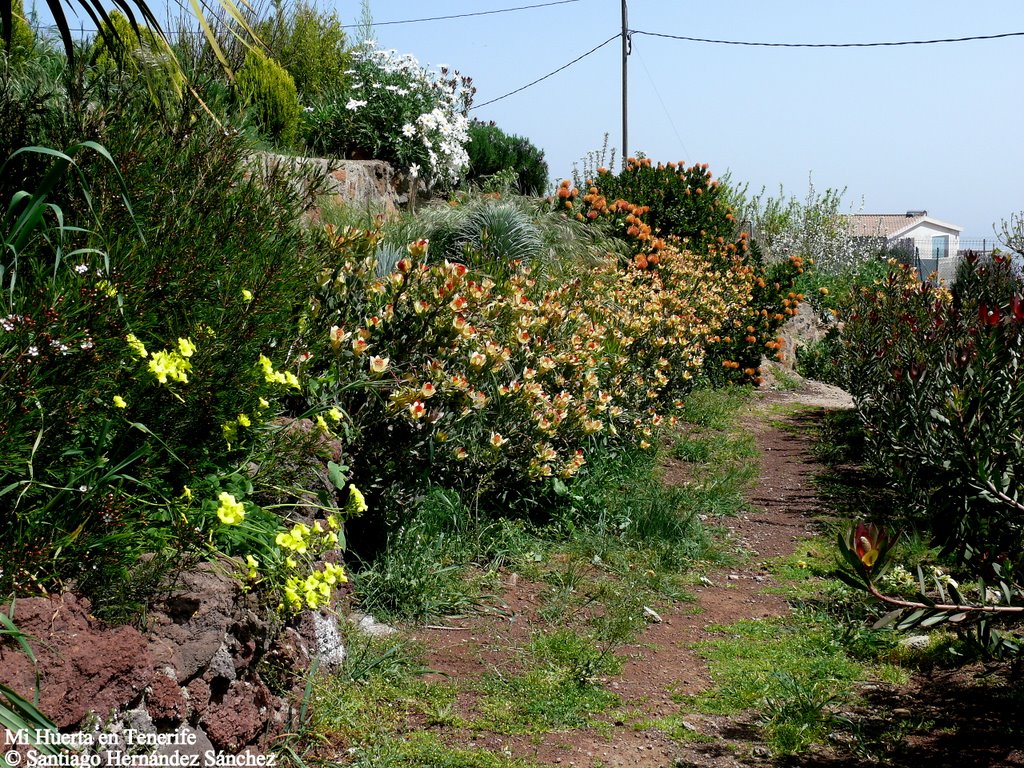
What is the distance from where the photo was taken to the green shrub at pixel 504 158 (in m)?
16.9

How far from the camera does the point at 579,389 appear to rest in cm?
588

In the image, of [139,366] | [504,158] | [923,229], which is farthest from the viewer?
[923,229]

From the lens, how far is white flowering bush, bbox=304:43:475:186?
1299 cm

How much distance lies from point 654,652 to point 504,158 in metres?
14.8

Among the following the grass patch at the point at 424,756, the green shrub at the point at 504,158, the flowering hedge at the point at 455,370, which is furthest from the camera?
the green shrub at the point at 504,158

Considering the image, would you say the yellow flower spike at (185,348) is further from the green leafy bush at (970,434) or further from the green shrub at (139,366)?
the green leafy bush at (970,434)

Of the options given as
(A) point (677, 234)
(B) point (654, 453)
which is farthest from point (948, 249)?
(B) point (654, 453)

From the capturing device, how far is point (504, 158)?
1792 cm

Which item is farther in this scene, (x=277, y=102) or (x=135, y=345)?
(x=277, y=102)

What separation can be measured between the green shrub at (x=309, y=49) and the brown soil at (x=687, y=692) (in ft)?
38.9

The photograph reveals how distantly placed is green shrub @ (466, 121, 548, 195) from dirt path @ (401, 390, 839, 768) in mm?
11446

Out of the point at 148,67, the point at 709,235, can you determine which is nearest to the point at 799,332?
the point at 709,235

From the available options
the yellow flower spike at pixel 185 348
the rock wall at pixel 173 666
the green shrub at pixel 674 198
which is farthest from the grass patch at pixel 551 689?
the green shrub at pixel 674 198

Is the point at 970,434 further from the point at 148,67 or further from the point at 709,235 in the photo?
the point at 709,235
